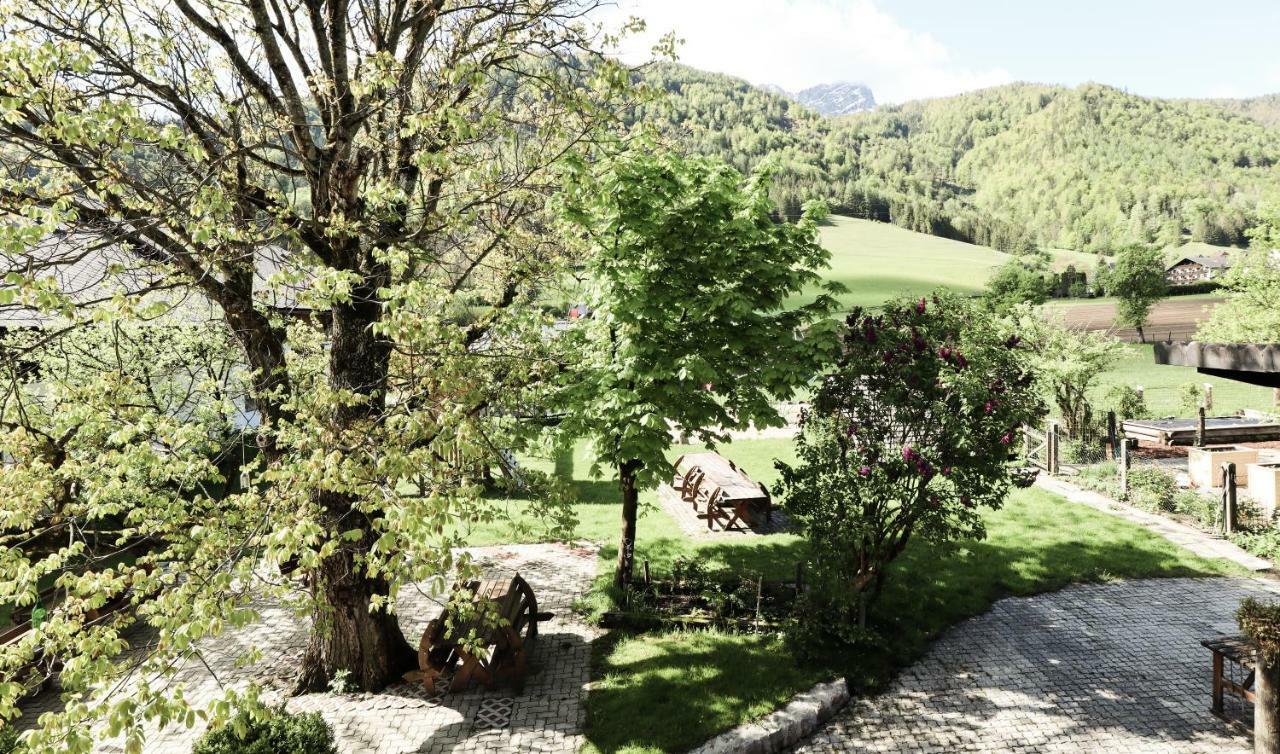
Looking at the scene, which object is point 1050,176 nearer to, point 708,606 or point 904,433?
point 904,433

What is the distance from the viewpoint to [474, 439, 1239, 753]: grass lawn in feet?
26.9

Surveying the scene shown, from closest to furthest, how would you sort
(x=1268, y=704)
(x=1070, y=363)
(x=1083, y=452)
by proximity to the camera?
(x=1268, y=704) → (x=1083, y=452) → (x=1070, y=363)

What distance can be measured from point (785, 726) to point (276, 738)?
535cm

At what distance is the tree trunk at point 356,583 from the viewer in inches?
326

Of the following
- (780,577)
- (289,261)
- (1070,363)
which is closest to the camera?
(289,261)

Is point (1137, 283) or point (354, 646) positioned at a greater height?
point (1137, 283)

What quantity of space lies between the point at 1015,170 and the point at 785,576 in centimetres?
20701

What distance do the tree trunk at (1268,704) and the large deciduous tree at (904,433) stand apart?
9.93ft

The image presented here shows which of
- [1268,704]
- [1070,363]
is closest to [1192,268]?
[1070,363]

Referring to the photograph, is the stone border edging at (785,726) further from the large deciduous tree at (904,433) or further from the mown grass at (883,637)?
the large deciduous tree at (904,433)

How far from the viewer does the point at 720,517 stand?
49.5 ft

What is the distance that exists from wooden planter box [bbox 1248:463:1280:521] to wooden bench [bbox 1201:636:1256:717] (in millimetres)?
7817

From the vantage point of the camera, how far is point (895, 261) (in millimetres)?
86625

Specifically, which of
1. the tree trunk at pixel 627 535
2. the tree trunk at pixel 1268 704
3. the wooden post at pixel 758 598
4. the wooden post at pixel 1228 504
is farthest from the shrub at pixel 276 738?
the wooden post at pixel 1228 504
